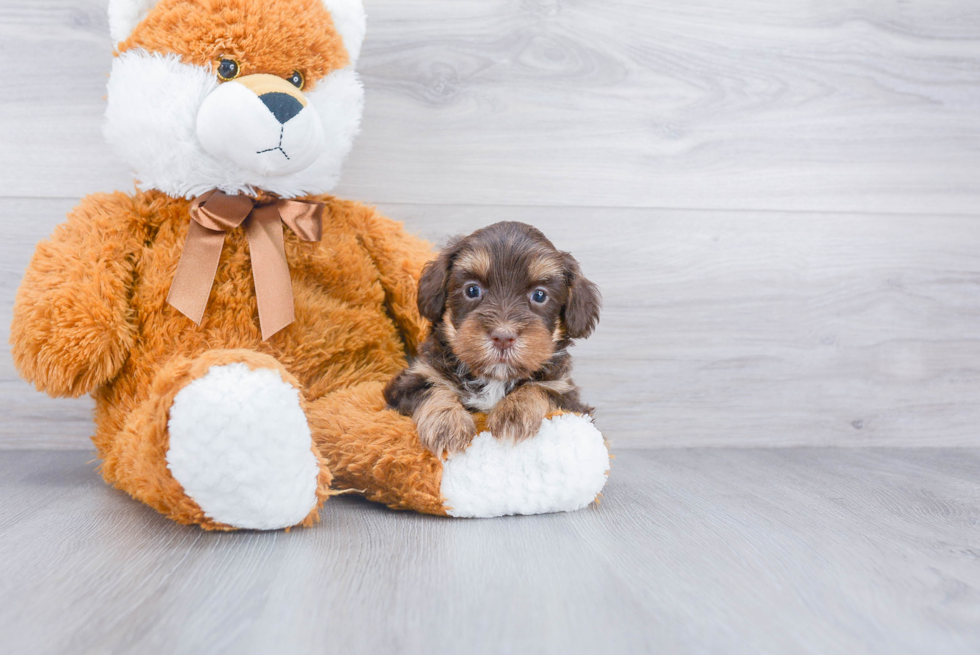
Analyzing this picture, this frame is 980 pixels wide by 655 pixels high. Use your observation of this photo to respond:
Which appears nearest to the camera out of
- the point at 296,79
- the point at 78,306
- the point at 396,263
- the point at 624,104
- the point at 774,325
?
the point at 78,306

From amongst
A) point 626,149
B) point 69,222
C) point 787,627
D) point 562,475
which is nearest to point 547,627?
point 787,627

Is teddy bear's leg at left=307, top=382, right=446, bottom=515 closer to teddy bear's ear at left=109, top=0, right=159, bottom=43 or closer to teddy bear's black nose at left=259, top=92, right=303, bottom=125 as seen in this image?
teddy bear's black nose at left=259, top=92, right=303, bottom=125

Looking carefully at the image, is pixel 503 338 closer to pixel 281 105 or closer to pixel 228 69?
pixel 281 105

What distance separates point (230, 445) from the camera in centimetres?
121

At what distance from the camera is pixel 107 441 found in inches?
65.9

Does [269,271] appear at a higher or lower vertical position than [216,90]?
lower

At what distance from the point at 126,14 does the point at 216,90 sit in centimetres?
32

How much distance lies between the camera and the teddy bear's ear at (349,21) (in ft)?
5.40

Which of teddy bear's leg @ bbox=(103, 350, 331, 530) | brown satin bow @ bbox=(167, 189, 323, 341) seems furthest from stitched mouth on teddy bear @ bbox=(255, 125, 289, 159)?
teddy bear's leg @ bbox=(103, 350, 331, 530)

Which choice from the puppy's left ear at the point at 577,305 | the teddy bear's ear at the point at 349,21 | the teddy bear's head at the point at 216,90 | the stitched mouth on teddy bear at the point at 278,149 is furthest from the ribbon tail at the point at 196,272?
the puppy's left ear at the point at 577,305

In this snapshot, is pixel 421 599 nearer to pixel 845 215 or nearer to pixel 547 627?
pixel 547 627

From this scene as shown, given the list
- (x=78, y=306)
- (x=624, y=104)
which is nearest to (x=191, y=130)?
(x=78, y=306)

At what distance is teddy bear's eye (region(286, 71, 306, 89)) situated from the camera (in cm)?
158

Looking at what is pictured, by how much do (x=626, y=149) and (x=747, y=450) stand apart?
42.0 inches
